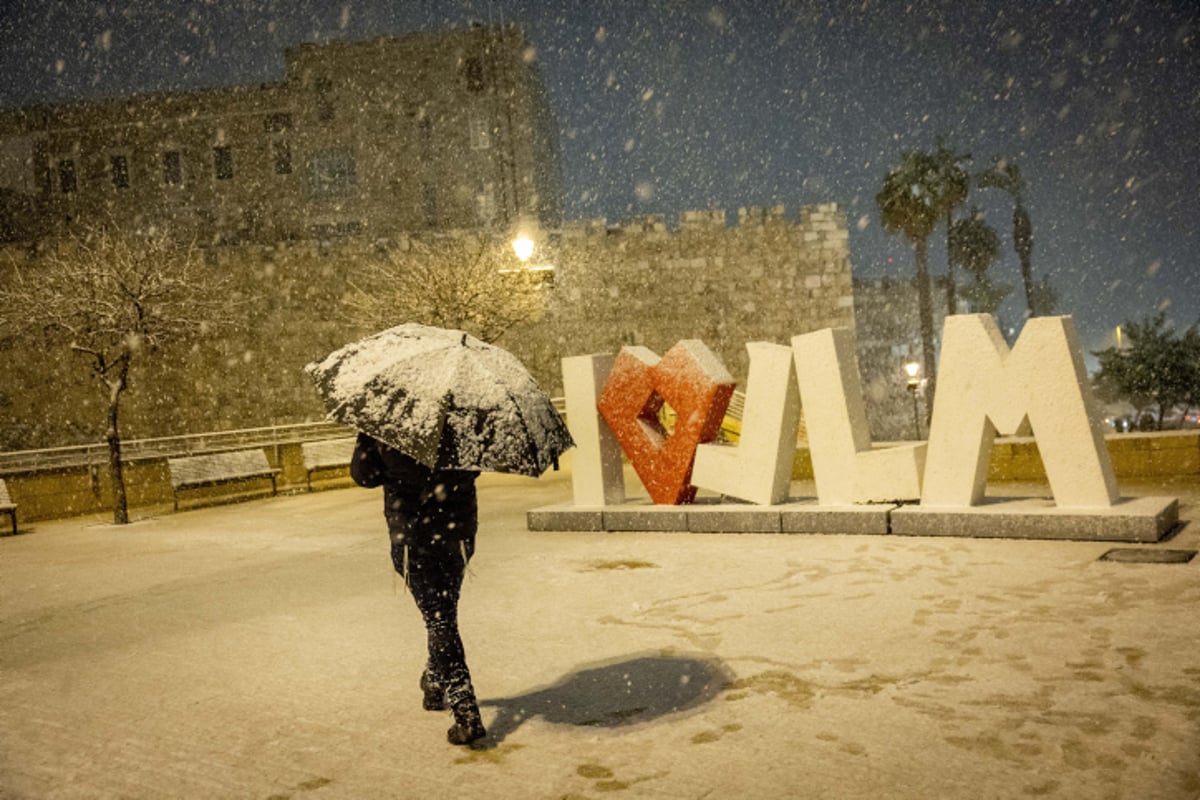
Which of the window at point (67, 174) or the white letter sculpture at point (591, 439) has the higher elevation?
the window at point (67, 174)

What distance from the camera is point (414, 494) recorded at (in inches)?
148

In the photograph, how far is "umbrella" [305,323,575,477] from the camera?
3463mm

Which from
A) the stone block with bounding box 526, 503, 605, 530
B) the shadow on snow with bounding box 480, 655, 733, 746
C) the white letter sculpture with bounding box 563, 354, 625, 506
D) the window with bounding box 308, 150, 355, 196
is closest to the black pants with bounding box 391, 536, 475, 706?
the shadow on snow with bounding box 480, 655, 733, 746

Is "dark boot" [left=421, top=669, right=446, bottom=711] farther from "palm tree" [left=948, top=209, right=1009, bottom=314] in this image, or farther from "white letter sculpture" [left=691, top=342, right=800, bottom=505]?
"palm tree" [left=948, top=209, right=1009, bottom=314]

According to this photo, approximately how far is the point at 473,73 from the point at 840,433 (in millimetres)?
34489

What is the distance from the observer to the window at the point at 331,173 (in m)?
37.8

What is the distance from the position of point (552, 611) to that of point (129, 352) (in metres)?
10.4

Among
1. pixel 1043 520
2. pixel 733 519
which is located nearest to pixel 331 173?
pixel 733 519

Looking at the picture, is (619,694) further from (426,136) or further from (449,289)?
(426,136)

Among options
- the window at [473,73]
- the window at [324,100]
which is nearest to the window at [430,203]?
the window at [473,73]

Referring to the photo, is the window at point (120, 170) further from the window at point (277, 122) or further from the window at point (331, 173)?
the window at point (331, 173)

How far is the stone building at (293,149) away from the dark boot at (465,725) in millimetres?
35308

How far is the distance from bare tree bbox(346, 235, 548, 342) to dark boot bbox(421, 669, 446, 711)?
12.0 m

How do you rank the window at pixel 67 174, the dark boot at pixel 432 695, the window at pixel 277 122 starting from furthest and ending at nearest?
the window at pixel 277 122
the window at pixel 67 174
the dark boot at pixel 432 695
